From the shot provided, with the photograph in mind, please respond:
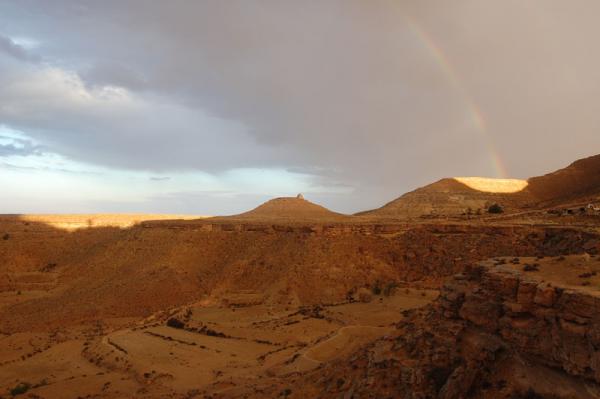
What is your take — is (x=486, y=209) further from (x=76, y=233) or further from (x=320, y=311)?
(x=76, y=233)

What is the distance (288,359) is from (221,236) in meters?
23.9

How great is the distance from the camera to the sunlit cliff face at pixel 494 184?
227 ft

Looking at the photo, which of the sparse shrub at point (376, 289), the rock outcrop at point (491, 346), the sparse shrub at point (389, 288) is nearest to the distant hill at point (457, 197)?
the sparse shrub at point (376, 289)

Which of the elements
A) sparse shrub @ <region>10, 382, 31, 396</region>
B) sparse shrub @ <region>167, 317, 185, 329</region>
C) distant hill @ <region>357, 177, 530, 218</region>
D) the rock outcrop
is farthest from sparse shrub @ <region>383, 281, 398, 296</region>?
distant hill @ <region>357, 177, 530, 218</region>

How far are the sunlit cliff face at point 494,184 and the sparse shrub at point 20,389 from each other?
201ft

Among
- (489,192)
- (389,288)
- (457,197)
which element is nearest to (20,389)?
(389,288)

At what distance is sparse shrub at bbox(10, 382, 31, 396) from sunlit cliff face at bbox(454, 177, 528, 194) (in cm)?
6112

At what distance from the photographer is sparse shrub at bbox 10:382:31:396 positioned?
19.2m

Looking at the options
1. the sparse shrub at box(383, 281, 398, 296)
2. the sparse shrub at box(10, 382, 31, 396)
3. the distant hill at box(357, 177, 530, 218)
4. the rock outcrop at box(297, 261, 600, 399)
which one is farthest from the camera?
the distant hill at box(357, 177, 530, 218)

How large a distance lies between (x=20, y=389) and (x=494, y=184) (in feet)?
212

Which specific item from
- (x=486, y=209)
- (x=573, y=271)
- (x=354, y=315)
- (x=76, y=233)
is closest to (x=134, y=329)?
(x=354, y=315)

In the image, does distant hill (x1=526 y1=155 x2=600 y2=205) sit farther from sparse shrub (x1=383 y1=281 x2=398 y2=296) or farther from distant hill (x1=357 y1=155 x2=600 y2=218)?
sparse shrub (x1=383 y1=281 x2=398 y2=296)

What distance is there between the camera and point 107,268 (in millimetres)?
41969

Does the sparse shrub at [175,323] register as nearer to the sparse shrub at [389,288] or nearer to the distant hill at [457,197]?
the sparse shrub at [389,288]
